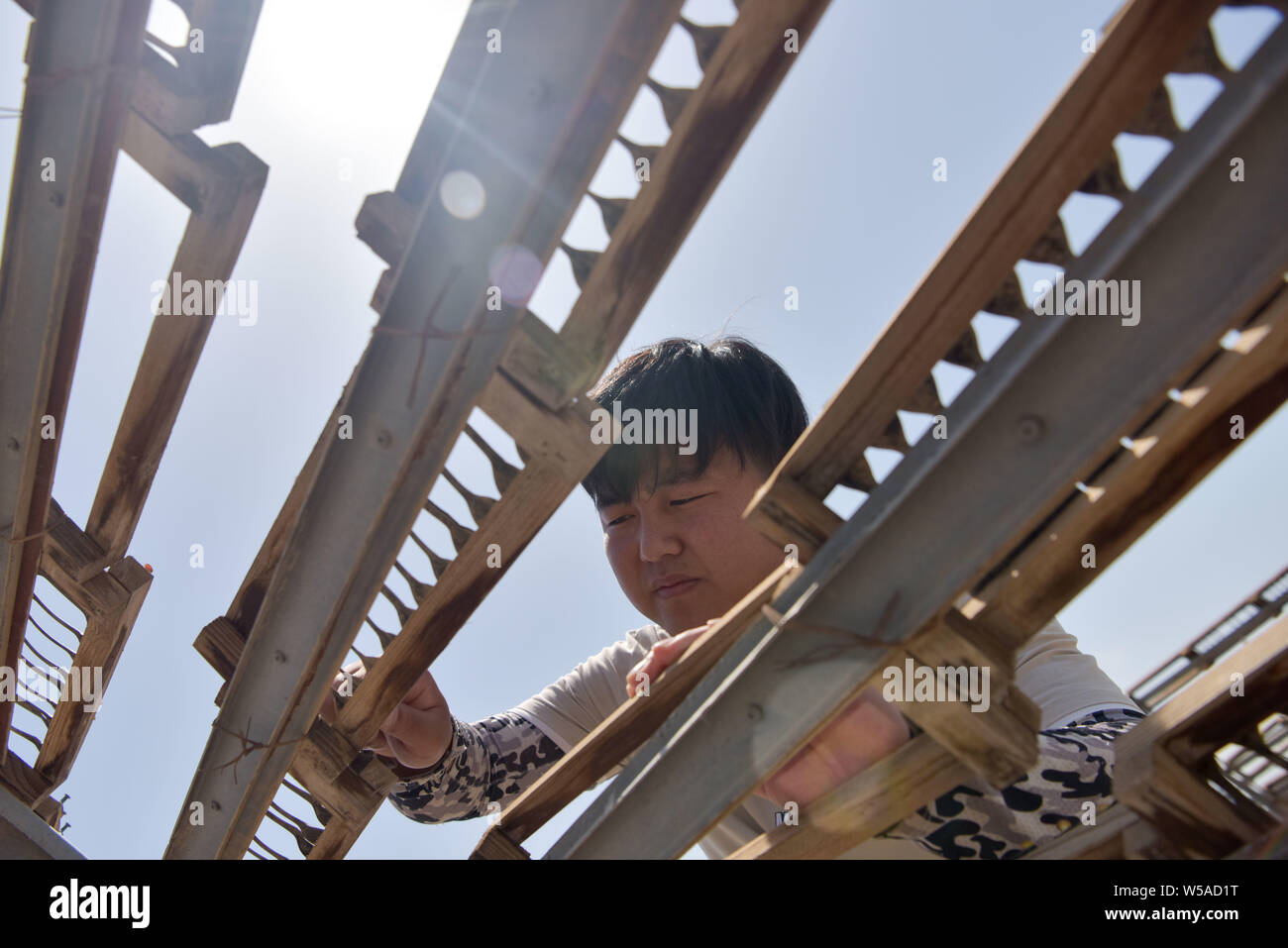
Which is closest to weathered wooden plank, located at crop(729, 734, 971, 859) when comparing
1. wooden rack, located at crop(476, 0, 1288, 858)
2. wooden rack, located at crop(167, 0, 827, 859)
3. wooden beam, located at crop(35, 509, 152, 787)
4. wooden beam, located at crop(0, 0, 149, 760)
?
wooden rack, located at crop(476, 0, 1288, 858)

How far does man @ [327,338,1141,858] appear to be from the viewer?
6.48 feet

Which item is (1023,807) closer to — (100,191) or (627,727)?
(627,727)

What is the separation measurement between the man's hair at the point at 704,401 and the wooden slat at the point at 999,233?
1352mm

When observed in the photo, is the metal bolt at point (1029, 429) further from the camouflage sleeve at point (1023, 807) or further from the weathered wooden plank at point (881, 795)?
the camouflage sleeve at point (1023, 807)

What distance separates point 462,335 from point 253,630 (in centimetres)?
114

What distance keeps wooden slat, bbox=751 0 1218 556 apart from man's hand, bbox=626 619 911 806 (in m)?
0.45

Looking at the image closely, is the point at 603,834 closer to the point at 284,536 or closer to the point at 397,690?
the point at 397,690

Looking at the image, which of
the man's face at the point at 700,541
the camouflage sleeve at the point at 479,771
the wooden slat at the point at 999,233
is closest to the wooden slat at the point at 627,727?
the wooden slat at the point at 999,233

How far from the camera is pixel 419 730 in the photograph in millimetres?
3238

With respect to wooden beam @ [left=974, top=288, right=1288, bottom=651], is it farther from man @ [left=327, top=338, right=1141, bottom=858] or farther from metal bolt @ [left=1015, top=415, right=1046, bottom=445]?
man @ [left=327, top=338, right=1141, bottom=858]

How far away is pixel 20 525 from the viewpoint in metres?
2.72

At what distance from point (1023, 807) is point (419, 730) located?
208 cm
